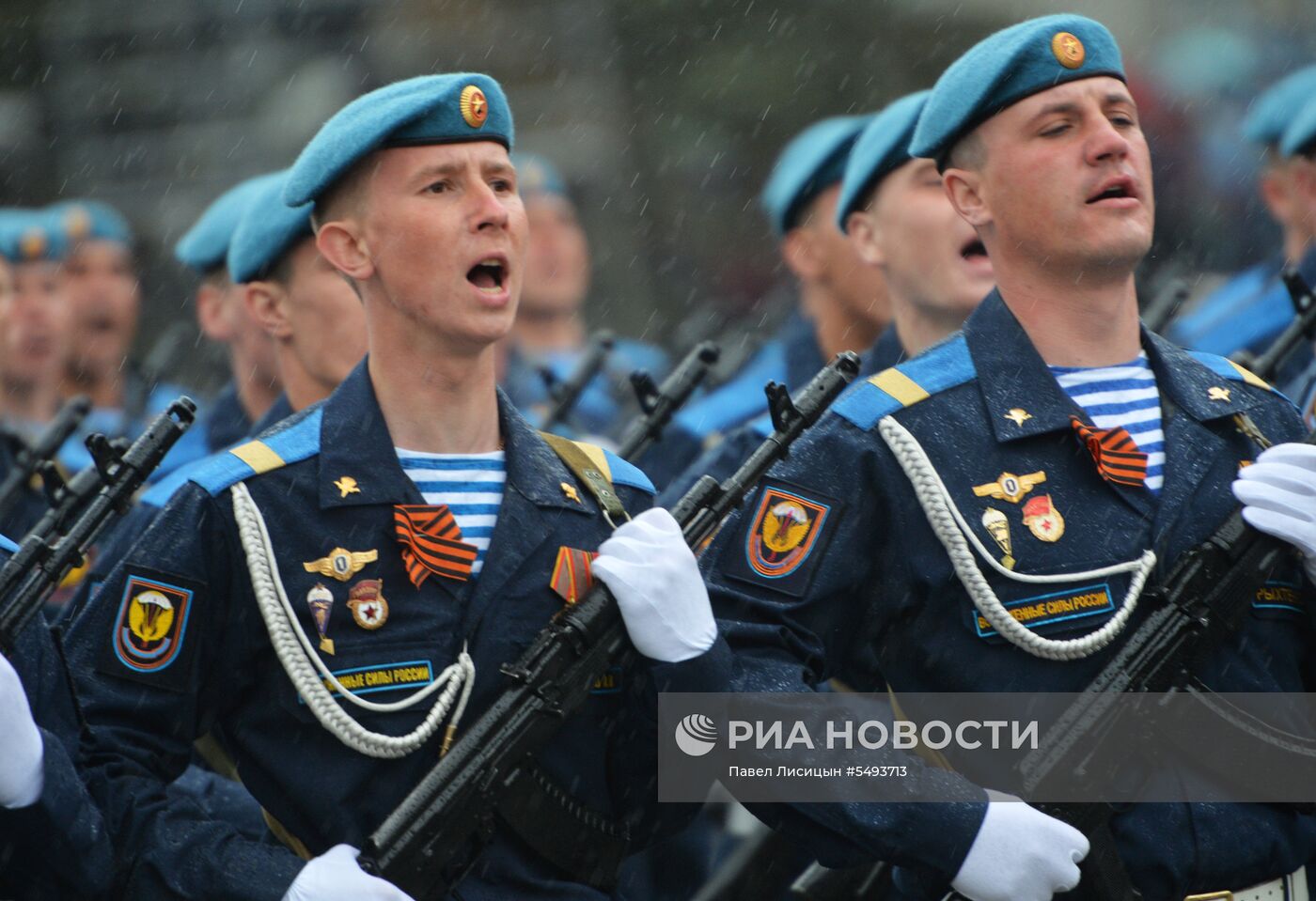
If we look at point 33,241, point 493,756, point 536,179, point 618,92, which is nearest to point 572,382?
point 33,241

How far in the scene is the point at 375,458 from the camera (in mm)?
4410

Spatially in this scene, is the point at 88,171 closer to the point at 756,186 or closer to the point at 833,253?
the point at 756,186

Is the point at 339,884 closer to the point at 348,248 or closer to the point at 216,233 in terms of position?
the point at 348,248

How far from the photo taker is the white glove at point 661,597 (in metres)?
4.18

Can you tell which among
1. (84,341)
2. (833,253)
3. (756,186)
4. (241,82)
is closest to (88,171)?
(241,82)

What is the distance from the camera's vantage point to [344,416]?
450cm

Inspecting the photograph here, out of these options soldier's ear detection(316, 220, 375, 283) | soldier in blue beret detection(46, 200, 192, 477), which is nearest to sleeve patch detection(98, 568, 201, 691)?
soldier's ear detection(316, 220, 375, 283)

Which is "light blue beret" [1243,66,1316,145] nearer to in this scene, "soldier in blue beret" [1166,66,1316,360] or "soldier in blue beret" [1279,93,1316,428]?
"soldier in blue beret" [1166,66,1316,360]

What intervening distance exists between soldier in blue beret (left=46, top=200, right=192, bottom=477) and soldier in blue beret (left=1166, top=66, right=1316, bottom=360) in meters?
4.73

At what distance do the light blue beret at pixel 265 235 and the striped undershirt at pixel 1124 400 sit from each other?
2.74 meters

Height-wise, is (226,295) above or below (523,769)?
above

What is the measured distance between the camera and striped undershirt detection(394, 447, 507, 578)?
4.43 m

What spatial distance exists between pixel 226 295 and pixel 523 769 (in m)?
4.31

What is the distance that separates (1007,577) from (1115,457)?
356mm
